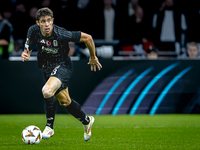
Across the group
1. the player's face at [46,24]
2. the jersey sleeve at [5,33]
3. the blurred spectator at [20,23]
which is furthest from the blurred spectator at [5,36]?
the player's face at [46,24]

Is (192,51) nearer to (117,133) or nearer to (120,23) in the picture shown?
(120,23)

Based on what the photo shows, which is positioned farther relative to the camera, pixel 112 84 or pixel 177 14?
pixel 177 14

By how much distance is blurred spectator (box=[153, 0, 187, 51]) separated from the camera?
37.0ft

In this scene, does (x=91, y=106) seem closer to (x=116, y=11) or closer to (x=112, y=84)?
(x=112, y=84)

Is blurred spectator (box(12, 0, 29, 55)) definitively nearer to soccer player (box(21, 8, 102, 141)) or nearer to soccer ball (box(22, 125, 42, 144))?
soccer player (box(21, 8, 102, 141))

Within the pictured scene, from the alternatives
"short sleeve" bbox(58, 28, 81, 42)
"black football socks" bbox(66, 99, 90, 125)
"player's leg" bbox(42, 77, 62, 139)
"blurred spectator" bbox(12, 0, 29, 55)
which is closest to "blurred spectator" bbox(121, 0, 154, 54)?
"blurred spectator" bbox(12, 0, 29, 55)

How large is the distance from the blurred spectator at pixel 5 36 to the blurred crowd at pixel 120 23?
535 mm

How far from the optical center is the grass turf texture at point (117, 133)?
214 inches

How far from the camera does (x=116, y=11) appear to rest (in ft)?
38.2

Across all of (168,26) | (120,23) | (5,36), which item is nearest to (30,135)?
(5,36)

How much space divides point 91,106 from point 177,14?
3.78 m

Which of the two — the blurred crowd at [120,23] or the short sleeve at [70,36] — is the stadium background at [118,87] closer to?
the blurred crowd at [120,23]

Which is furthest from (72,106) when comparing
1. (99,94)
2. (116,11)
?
(116,11)

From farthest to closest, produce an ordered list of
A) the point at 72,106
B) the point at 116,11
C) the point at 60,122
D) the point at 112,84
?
the point at 116,11
the point at 112,84
the point at 60,122
the point at 72,106
